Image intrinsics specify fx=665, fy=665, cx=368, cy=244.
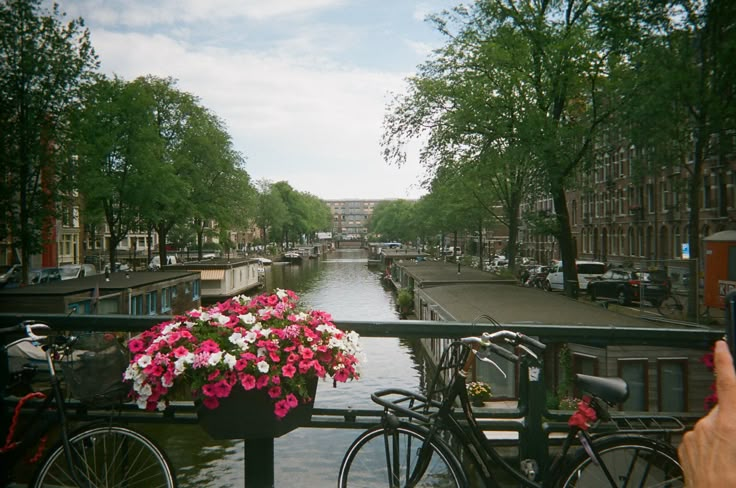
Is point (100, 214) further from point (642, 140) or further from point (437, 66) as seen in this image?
point (642, 140)

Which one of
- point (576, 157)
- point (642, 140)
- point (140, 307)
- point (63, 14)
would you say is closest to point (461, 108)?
point (576, 157)

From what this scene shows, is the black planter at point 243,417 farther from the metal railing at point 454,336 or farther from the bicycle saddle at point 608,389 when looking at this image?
the bicycle saddle at point 608,389

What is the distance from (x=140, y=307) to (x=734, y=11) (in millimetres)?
23374

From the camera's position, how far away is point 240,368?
3.58 meters

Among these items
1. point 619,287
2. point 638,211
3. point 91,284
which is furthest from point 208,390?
point 638,211

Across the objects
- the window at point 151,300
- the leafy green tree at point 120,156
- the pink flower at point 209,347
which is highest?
the leafy green tree at point 120,156

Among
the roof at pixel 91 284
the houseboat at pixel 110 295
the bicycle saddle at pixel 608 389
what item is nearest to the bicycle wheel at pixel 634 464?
the bicycle saddle at pixel 608 389

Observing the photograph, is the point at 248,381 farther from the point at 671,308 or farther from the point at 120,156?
the point at 120,156

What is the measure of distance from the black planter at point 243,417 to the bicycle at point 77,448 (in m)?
0.39

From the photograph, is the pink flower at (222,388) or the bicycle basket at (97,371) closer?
the pink flower at (222,388)

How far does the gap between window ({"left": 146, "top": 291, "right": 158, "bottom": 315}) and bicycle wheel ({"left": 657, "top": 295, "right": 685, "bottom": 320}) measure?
755 inches

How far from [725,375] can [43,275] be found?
43.9 meters

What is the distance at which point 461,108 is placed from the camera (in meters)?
28.2

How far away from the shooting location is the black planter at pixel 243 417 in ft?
11.9
